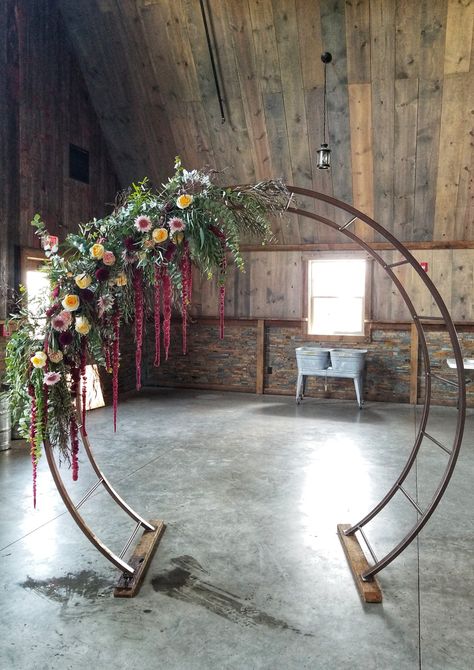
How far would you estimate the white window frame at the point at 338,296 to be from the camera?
7.70 metres

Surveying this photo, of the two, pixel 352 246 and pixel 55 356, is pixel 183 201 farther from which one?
pixel 352 246

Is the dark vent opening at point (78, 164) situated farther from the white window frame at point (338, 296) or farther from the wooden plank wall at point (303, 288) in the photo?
the white window frame at point (338, 296)

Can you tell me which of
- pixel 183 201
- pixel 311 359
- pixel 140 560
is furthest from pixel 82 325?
pixel 311 359

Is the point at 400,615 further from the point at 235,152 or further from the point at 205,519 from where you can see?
the point at 235,152

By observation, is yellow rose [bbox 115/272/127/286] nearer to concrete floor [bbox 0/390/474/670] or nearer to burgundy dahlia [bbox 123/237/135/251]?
burgundy dahlia [bbox 123/237/135/251]

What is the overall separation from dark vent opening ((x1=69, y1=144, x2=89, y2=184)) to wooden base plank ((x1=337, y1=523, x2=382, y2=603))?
5.34 m

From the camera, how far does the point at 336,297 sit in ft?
26.1

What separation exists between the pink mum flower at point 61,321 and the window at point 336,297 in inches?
227

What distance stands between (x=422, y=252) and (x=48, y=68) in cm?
522

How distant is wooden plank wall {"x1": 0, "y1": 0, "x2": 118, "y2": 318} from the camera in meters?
5.52

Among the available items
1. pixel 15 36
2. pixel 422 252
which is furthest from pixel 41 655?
pixel 422 252

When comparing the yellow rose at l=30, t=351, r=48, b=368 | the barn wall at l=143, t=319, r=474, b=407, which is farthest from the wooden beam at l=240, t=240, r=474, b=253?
the yellow rose at l=30, t=351, r=48, b=368

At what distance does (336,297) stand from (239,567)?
5534 millimetres

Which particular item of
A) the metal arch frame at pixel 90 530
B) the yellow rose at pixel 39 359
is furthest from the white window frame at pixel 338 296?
the yellow rose at pixel 39 359
